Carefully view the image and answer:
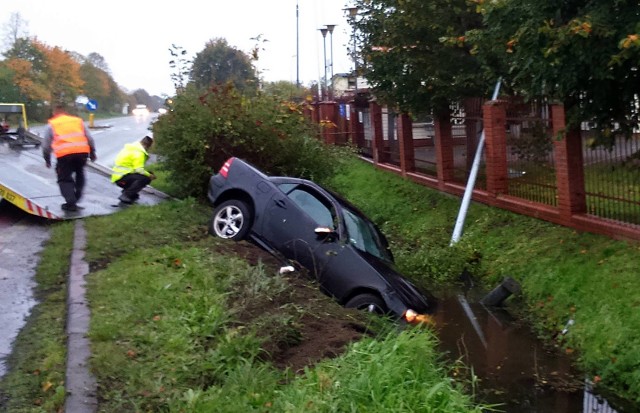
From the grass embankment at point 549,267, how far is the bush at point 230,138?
7.39ft

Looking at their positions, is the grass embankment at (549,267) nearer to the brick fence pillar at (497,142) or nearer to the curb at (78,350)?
the brick fence pillar at (497,142)

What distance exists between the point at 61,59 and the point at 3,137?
1825 inches

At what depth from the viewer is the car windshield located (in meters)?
9.33

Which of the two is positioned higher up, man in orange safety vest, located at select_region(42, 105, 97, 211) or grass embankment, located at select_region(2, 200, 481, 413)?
man in orange safety vest, located at select_region(42, 105, 97, 211)

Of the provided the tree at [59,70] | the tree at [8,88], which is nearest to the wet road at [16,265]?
the tree at [8,88]

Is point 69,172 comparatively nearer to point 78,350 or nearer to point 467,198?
point 467,198

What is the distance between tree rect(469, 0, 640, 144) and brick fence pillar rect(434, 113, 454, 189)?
18.5 ft

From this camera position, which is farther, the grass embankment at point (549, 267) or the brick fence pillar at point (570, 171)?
the brick fence pillar at point (570, 171)

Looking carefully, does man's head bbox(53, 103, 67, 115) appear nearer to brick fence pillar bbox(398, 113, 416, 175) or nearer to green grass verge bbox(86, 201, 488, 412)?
green grass verge bbox(86, 201, 488, 412)

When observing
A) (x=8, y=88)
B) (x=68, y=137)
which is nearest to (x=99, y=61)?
(x=8, y=88)

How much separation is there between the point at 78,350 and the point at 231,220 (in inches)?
174

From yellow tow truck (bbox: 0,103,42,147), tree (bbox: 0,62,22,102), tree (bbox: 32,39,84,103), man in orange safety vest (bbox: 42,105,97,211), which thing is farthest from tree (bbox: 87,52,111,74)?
man in orange safety vest (bbox: 42,105,97,211)

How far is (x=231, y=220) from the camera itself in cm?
1015

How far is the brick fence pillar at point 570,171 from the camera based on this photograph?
10992 millimetres
